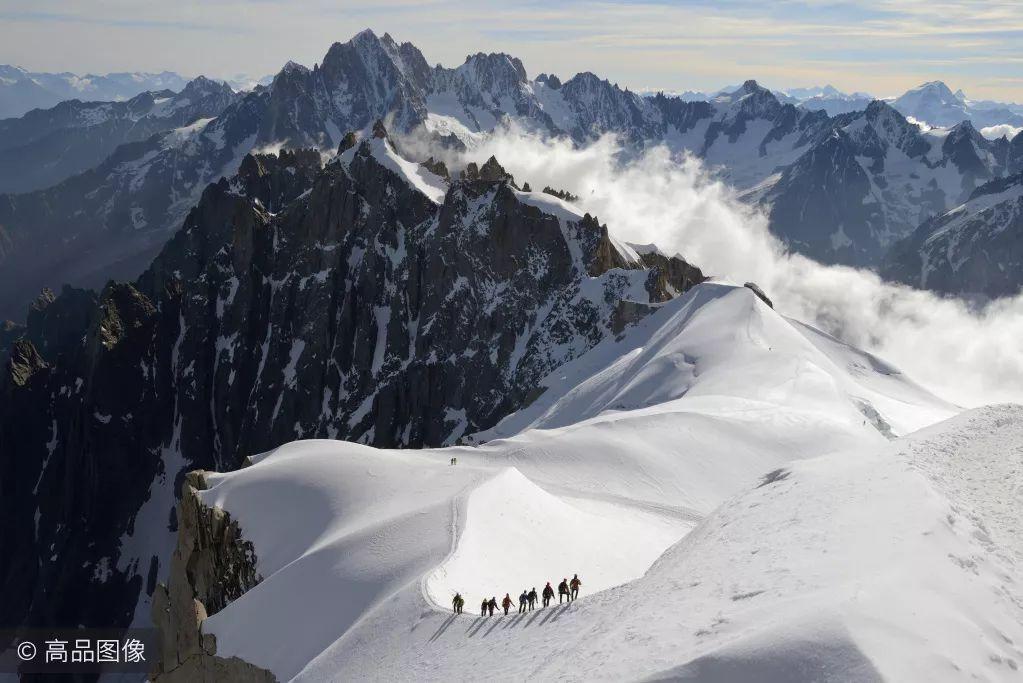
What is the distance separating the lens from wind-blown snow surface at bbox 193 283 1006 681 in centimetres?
2645

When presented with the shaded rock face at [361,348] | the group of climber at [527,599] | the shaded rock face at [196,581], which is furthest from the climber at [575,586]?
the shaded rock face at [361,348]

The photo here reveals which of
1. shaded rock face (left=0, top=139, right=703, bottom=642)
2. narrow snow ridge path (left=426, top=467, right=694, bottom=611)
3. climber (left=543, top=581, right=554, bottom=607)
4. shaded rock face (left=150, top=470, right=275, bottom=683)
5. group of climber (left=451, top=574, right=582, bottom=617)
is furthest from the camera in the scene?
shaded rock face (left=0, top=139, right=703, bottom=642)

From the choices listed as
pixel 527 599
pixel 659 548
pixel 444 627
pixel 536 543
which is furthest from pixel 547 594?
pixel 659 548

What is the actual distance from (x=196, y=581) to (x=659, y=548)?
109 ft

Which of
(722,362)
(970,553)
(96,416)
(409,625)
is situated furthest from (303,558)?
(96,416)

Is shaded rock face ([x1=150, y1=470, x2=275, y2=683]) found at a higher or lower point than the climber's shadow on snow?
lower

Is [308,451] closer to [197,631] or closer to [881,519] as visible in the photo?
[197,631]

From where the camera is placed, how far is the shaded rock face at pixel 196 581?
49812 mm

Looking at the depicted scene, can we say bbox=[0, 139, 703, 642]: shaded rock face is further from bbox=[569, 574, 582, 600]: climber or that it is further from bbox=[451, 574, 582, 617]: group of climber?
bbox=[451, 574, 582, 617]: group of climber

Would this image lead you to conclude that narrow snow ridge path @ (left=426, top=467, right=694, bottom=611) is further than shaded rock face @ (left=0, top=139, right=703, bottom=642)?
No

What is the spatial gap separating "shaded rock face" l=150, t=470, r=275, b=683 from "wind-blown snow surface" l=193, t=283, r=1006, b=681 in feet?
4.80

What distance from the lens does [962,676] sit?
2397 cm

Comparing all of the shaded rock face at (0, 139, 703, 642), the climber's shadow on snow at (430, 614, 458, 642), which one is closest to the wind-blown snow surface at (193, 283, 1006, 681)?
the climber's shadow on snow at (430, 614, 458, 642)

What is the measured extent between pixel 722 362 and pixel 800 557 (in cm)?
6545
